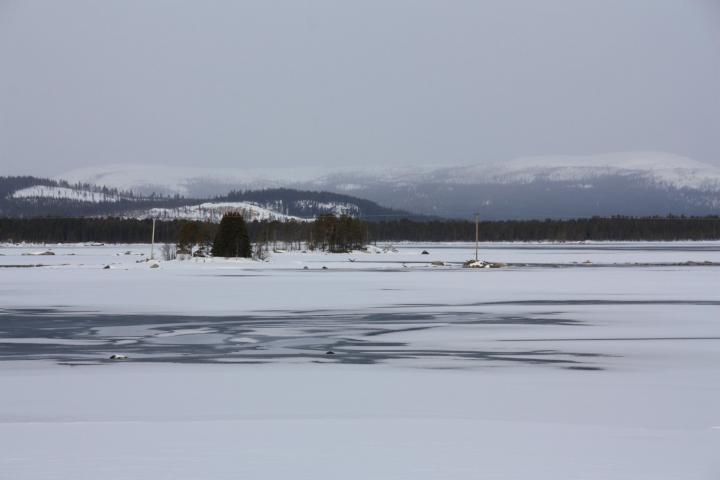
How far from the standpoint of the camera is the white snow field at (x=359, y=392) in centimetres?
1002

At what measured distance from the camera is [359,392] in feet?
47.3

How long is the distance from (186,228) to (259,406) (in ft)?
294

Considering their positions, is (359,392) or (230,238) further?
(230,238)

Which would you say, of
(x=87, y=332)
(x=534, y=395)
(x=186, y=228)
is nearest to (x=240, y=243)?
(x=186, y=228)

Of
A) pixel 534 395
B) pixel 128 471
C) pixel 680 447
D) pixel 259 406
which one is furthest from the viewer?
pixel 534 395

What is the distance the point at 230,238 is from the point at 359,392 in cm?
7045

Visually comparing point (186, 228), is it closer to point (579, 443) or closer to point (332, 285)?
point (332, 285)

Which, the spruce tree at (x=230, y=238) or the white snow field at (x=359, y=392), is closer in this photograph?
the white snow field at (x=359, y=392)

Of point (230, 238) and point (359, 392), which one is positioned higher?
point (230, 238)

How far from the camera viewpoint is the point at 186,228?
101312 mm

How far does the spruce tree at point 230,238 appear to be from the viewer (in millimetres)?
83188

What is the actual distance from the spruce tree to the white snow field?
5207 centimetres

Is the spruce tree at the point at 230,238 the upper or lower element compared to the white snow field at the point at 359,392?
upper

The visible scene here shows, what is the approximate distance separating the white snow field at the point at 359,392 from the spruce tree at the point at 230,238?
52.1m
